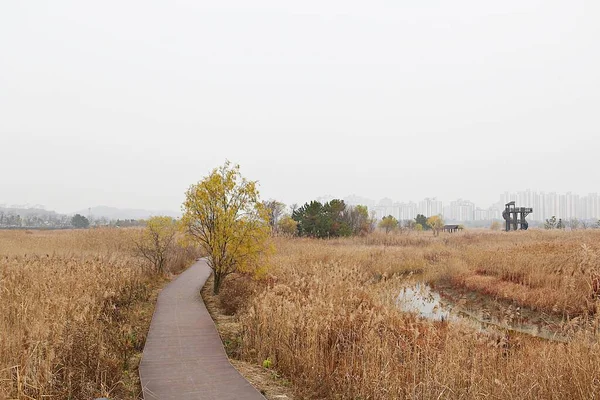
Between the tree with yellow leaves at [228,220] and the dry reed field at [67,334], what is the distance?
301cm

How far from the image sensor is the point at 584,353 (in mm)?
5641

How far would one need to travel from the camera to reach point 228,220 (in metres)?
13.3

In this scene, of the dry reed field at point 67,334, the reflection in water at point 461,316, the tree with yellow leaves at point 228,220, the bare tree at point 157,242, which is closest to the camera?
the dry reed field at point 67,334

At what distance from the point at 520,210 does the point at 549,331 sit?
152 ft

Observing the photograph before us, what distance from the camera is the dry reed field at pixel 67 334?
5.07m

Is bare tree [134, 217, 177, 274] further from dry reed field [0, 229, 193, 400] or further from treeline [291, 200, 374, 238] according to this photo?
treeline [291, 200, 374, 238]

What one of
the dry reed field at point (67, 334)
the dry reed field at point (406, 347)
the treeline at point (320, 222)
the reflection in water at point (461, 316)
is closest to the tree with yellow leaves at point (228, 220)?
the dry reed field at point (406, 347)

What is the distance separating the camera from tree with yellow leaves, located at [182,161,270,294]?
13297 mm

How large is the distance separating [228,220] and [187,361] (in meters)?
6.82

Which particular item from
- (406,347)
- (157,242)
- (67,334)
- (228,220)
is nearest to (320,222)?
(157,242)

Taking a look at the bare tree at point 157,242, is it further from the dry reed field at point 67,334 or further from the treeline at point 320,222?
the treeline at point 320,222

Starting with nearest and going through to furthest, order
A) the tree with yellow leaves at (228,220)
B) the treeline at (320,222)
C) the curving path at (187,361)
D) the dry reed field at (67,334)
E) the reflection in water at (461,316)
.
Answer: the dry reed field at (67,334)
the curving path at (187,361)
the reflection in water at (461,316)
the tree with yellow leaves at (228,220)
the treeline at (320,222)

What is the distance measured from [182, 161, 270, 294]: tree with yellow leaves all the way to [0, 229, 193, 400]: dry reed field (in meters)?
3.01

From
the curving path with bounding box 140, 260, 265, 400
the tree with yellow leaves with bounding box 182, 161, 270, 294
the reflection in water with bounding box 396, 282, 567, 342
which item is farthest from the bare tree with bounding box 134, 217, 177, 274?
the reflection in water with bounding box 396, 282, 567, 342
